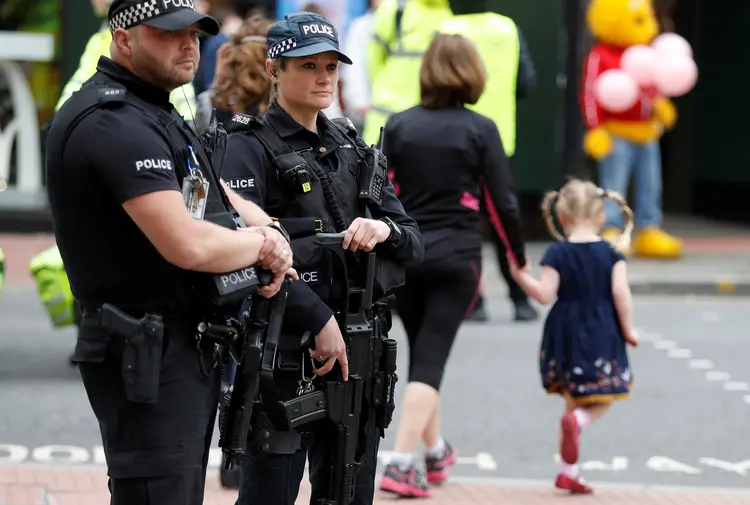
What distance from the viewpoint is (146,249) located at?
3.71m

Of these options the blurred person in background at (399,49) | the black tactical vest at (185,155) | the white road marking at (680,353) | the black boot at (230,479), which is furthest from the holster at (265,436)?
the blurred person in background at (399,49)

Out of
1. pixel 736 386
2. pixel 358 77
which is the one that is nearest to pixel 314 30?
pixel 736 386

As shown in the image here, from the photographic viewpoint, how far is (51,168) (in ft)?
12.2

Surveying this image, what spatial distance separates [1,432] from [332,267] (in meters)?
3.66

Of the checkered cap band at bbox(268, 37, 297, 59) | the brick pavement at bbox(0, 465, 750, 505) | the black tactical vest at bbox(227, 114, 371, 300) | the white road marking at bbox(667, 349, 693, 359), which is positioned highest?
the checkered cap band at bbox(268, 37, 297, 59)

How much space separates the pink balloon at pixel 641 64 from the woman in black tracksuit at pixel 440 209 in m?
7.00

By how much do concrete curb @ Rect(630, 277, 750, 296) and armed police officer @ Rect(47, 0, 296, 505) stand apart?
899 cm

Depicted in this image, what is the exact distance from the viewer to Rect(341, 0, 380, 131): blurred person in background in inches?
432

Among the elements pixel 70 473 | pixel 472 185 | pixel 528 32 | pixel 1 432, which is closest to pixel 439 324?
pixel 472 185

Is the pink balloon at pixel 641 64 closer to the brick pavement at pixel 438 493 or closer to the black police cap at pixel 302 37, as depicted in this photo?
the brick pavement at pixel 438 493

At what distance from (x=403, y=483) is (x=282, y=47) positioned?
7.97ft

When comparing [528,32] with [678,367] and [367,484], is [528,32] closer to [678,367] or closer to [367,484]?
[678,367]

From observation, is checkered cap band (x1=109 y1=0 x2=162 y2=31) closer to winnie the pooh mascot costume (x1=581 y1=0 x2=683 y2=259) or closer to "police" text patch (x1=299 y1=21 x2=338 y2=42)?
"police" text patch (x1=299 y1=21 x2=338 y2=42)

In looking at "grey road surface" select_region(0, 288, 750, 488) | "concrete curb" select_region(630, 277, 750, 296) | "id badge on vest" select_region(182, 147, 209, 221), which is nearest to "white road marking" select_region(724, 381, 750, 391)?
"grey road surface" select_region(0, 288, 750, 488)
